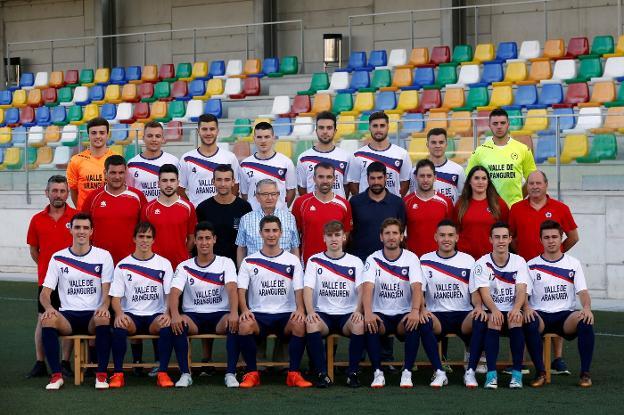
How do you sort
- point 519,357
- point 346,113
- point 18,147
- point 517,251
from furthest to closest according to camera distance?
point 346,113 < point 18,147 < point 517,251 < point 519,357

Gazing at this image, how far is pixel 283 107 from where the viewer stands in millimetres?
20688

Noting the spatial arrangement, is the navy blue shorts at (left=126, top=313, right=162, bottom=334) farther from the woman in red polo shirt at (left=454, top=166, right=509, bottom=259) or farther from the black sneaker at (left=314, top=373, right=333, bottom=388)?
the woman in red polo shirt at (left=454, top=166, right=509, bottom=259)

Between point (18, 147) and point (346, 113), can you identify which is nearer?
point (18, 147)

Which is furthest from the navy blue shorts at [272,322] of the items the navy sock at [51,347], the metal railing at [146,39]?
the metal railing at [146,39]

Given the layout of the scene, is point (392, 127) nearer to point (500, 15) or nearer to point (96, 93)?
point (500, 15)

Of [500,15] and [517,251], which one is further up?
[500,15]

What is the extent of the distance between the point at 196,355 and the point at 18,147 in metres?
8.64

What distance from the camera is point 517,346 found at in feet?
28.5

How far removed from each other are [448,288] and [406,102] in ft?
34.5

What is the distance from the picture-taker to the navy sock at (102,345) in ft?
28.8

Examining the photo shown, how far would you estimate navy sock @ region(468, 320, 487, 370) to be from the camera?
8.70 metres

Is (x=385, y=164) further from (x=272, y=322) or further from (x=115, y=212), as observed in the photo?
(x=115, y=212)

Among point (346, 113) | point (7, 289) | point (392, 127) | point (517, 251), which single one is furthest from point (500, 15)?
point (517, 251)

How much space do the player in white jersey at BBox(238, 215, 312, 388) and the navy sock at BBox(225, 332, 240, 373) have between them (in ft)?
0.14
